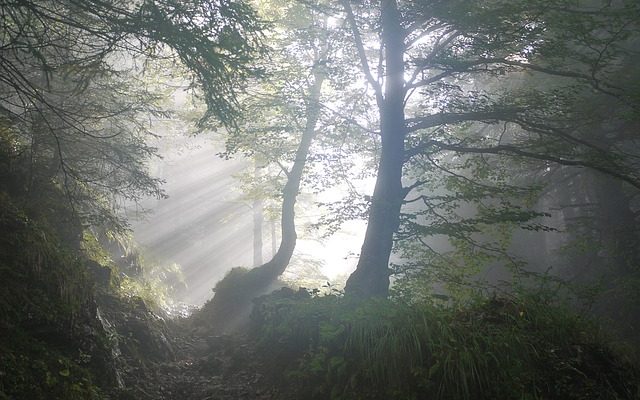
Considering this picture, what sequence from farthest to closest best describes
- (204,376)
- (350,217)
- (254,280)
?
(254,280), (350,217), (204,376)

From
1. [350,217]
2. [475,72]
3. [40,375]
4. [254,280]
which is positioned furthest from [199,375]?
[475,72]

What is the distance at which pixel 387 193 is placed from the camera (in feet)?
28.3

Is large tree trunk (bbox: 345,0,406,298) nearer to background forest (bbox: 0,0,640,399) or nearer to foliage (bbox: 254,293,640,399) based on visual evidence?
Result: background forest (bbox: 0,0,640,399)

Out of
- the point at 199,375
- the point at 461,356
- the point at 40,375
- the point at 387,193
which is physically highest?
the point at 387,193

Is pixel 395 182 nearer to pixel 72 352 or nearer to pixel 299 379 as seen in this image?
pixel 299 379

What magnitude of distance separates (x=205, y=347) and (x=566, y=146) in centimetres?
961

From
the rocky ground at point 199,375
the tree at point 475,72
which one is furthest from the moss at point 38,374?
the tree at point 475,72

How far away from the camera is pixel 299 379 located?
20.0 ft

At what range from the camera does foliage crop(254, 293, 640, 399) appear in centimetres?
459

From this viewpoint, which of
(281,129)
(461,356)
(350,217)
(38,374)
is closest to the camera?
(38,374)

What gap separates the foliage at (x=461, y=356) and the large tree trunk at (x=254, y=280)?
6.25m

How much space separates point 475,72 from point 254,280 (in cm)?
976

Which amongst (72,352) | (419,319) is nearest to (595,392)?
(419,319)

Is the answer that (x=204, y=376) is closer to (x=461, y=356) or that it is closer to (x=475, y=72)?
(x=461, y=356)
